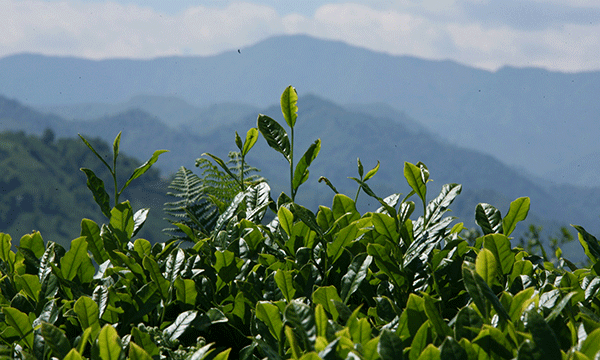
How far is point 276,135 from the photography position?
1542 millimetres

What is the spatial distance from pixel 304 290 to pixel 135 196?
85.5 metres

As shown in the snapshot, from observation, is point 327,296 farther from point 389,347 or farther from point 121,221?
point 121,221

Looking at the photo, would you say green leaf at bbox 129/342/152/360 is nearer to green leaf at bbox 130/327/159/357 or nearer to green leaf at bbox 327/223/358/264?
green leaf at bbox 130/327/159/357

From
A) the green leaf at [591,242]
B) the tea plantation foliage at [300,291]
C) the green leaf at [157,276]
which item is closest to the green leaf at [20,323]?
the tea plantation foliage at [300,291]

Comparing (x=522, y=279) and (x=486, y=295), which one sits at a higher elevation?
(x=486, y=295)

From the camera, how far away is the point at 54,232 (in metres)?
80.9

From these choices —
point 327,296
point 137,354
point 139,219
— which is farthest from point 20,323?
point 327,296

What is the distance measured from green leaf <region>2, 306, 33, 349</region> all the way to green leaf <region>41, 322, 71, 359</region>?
0.70 feet

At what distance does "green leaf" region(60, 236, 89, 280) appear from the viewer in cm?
129

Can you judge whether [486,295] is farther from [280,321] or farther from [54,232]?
[54,232]

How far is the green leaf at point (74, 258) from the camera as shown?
1.29 metres

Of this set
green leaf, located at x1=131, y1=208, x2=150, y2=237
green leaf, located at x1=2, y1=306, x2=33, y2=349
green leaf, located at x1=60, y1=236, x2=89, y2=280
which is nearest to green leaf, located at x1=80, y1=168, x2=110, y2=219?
green leaf, located at x1=131, y1=208, x2=150, y2=237

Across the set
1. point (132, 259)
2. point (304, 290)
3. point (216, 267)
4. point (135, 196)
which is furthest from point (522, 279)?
point (135, 196)

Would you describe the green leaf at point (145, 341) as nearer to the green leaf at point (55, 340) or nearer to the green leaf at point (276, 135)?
the green leaf at point (55, 340)
